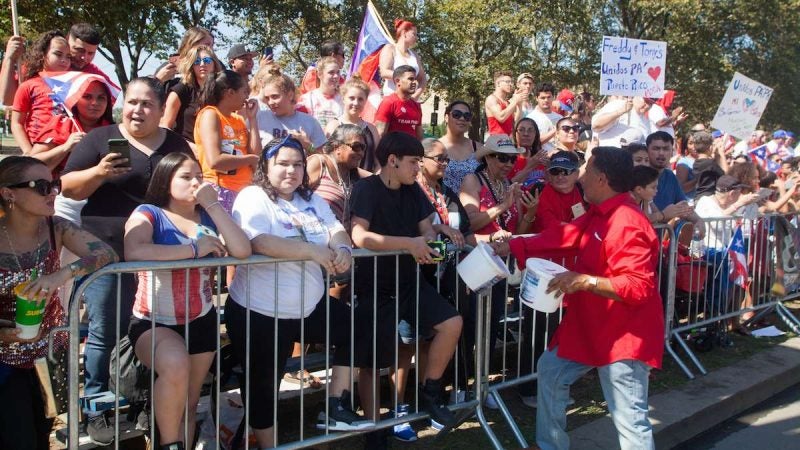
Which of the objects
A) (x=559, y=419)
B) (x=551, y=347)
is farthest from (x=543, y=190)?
(x=559, y=419)

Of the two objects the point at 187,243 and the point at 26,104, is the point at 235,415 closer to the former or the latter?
the point at 187,243

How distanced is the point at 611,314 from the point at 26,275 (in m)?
3.03

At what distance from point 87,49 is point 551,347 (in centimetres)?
407

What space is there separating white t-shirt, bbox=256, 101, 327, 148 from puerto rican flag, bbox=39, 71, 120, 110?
1.39m

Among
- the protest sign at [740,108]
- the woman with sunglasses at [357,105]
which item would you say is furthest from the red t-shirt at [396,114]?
the protest sign at [740,108]

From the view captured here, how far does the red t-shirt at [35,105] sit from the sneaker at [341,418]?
2.79 m

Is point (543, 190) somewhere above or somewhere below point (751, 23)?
below

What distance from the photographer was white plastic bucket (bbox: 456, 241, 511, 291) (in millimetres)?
4180

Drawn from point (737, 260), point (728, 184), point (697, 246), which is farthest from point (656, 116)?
point (697, 246)

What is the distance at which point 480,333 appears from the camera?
4613mm

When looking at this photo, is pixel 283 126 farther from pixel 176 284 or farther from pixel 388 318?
pixel 176 284

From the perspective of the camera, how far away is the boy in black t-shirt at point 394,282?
14.1 feet

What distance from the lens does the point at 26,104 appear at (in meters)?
4.95

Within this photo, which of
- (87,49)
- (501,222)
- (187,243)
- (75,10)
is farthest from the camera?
(75,10)
